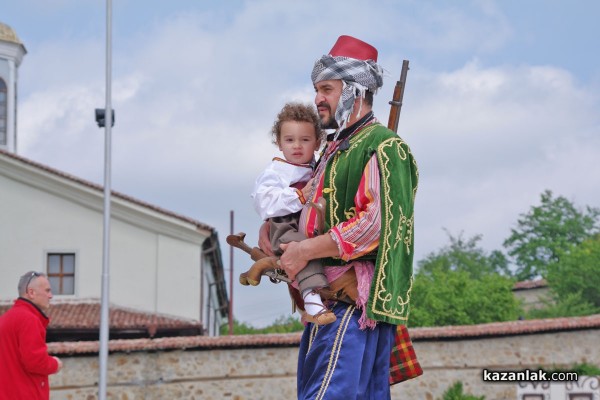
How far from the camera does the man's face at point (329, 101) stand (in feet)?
16.0

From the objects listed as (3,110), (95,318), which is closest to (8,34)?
(3,110)

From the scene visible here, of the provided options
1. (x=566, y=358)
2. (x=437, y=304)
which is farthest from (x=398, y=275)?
(x=437, y=304)

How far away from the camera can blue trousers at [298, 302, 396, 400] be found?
4.56 meters

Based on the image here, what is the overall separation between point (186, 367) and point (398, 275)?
18.9 meters

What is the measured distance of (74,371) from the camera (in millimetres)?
22875

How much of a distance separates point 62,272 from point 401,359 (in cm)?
2941

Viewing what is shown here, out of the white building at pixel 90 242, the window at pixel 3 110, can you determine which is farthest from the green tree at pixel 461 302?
the window at pixel 3 110

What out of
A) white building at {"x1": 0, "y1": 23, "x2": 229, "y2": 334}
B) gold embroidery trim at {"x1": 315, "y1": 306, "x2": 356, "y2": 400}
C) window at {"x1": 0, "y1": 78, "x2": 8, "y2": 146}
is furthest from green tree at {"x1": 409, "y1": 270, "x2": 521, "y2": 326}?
gold embroidery trim at {"x1": 315, "y1": 306, "x2": 356, "y2": 400}

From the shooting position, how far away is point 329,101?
4887 mm

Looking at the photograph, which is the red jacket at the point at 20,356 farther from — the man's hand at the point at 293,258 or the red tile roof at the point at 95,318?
the red tile roof at the point at 95,318

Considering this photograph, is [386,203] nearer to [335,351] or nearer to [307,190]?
[307,190]

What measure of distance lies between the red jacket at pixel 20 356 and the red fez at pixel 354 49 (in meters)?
4.16

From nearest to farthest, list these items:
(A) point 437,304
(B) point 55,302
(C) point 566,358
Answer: (C) point 566,358 < (B) point 55,302 < (A) point 437,304

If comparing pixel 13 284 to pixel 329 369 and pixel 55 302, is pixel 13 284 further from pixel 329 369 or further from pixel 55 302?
pixel 329 369
